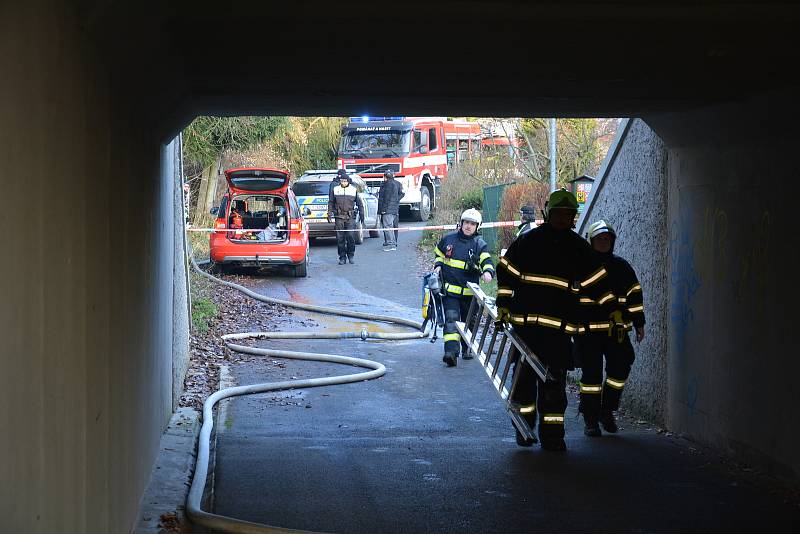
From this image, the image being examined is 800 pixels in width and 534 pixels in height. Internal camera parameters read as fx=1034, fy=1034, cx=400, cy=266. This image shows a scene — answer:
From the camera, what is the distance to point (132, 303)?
5.48 metres

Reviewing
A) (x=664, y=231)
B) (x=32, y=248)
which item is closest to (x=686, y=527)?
(x=664, y=231)

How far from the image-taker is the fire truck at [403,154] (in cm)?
2972

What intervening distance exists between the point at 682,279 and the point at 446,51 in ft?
12.0

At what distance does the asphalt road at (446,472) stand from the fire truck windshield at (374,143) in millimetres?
18213

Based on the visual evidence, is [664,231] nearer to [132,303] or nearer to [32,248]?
[132,303]

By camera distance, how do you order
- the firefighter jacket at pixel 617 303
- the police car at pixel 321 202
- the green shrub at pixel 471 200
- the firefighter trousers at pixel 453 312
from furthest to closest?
the green shrub at pixel 471 200 < the police car at pixel 321 202 < the firefighter trousers at pixel 453 312 < the firefighter jacket at pixel 617 303

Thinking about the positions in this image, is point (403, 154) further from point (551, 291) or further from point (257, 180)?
point (551, 291)

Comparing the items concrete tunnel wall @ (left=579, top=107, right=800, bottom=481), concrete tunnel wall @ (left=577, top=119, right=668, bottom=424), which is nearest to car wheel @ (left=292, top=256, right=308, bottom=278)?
concrete tunnel wall @ (left=577, top=119, right=668, bottom=424)

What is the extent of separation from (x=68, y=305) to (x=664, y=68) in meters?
5.02

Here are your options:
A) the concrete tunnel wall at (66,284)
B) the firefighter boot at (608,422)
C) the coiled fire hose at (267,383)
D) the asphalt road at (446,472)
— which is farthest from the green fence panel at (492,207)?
the concrete tunnel wall at (66,284)

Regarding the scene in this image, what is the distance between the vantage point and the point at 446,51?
21.7ft

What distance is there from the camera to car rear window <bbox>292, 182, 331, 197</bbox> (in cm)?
2630

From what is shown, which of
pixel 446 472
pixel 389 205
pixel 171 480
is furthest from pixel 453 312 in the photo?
pixel 389 205

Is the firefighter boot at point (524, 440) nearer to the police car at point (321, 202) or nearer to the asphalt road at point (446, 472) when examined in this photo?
the asphalt road at point (446, 472)
